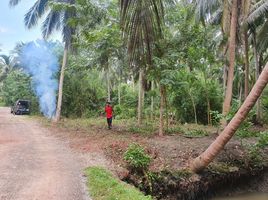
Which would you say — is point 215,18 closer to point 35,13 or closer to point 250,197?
point 35,13

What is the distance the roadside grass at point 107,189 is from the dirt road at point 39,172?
0.77ft

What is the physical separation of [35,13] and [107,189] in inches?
802

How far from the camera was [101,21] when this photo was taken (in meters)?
17.4

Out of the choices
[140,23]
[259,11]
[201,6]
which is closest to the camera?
[140,23]

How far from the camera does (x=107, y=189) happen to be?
831 centimetres

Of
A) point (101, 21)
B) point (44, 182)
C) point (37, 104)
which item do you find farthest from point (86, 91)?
point (44, 182)

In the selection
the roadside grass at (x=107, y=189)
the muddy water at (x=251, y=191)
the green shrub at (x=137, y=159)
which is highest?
the green shrub at (x=137, y=159)

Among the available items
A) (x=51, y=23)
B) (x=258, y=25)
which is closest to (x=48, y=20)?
(x=51, y=23)

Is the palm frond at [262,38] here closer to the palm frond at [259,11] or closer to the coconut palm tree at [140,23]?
the palm frond at [259,11]

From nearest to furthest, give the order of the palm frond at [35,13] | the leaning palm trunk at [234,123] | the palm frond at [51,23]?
the leaning palm trunk at [234,123]
the palm frond at [51,23]
the palm frond at [35,13]

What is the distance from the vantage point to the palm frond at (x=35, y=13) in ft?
83.4

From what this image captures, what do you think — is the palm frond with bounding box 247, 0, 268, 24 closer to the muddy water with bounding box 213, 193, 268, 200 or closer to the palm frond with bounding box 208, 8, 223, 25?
the palm frond with bounding box 208, 8, 223, 25

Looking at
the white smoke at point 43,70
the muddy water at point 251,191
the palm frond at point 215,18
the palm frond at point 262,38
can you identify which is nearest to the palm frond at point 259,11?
the palm frond at point 262,38

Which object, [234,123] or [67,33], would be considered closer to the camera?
[234,123]
